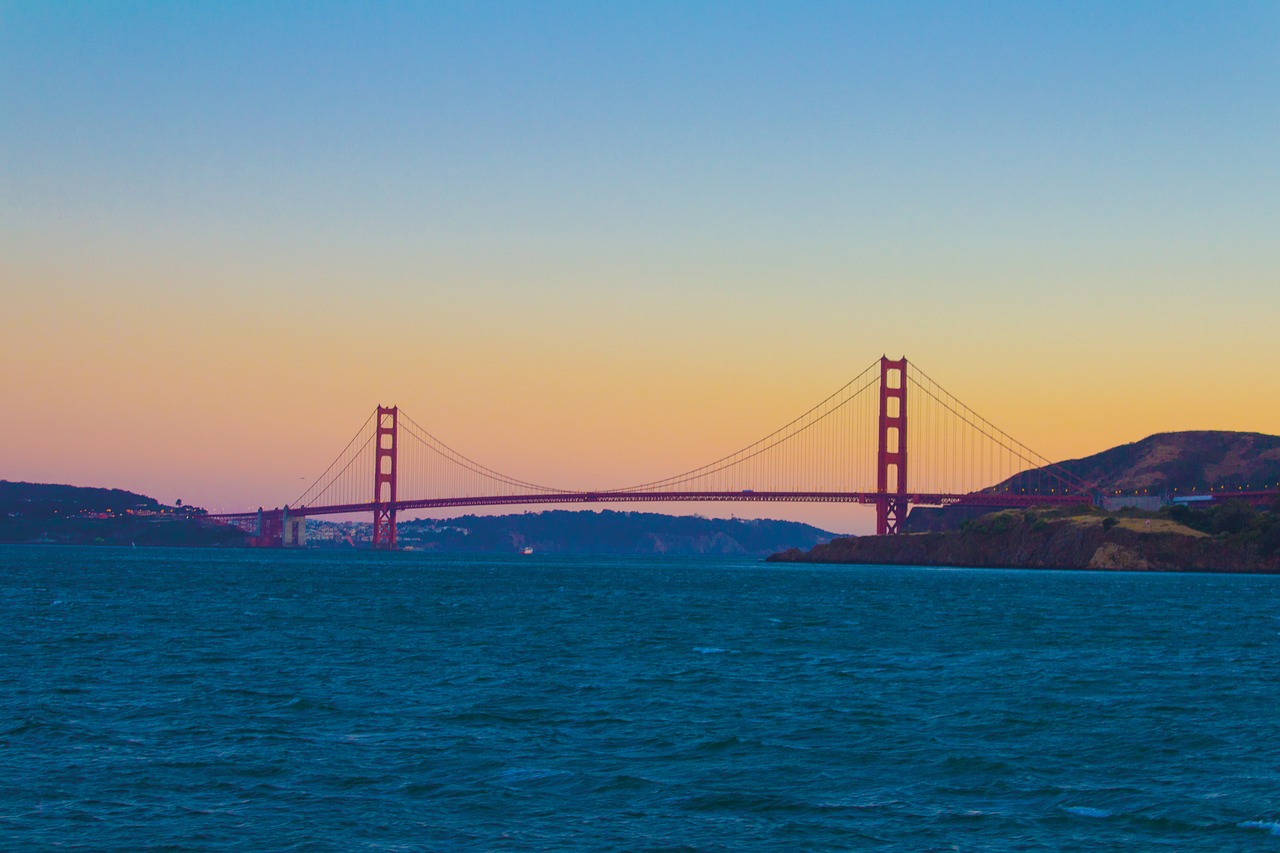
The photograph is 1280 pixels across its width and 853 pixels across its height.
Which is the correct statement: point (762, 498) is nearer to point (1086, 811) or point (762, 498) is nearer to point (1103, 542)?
point (1103, 542)

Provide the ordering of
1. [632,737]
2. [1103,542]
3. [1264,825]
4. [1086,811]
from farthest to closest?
1. [1103,542]
2. [632,737]
3. [1086,811]
4. [1264,825]

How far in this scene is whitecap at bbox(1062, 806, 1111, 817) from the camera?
16.7 meters

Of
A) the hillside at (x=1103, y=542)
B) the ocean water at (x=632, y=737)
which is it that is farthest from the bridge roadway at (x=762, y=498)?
the ocean water at (x=632, y=737)

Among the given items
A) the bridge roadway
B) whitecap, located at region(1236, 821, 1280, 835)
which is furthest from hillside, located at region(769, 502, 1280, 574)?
whitecap, located at region(1236, 821, 1280, 835)

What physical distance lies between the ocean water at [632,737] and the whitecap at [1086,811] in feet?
0.12

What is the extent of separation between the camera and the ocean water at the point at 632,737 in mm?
15945

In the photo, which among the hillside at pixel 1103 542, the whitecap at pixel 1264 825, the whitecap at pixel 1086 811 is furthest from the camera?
the hillside at pixel 1103 542

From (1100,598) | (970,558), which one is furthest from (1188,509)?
(1100,598)

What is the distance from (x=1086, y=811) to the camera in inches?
663

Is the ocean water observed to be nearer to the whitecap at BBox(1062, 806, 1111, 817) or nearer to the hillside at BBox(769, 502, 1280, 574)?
the whitecap at BBox(1062, 806, 1111, 817)

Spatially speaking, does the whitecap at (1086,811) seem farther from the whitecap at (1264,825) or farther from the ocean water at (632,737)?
the whitecap at (1264,825)

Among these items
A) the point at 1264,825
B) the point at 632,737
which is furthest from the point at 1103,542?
the point at 1264,825

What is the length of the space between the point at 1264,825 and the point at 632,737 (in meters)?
9.34

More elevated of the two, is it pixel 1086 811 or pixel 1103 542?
pixel 1103 542
